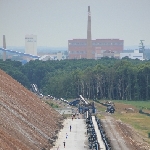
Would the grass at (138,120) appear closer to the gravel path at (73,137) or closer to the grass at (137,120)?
the grass at (137,120)

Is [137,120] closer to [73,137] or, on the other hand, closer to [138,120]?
[138,120]

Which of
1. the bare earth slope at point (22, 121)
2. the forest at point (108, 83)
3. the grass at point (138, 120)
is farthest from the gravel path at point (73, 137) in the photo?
the forest at point (108, 83)

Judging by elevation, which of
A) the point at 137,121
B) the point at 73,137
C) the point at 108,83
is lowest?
the point at 137,121

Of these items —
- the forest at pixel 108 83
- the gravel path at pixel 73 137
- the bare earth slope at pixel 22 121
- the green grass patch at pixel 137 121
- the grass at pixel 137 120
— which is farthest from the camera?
the forest at pixel 108 83

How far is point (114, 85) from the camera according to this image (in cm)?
10725

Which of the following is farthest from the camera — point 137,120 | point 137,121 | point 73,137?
point 137,120

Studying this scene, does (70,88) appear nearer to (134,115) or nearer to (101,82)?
(101,82)

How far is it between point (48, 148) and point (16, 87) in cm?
1680

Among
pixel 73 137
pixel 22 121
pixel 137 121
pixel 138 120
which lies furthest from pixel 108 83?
pixel 22 121

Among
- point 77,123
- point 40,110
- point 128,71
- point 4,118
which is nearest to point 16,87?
point 40,110

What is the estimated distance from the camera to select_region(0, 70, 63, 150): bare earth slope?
40.1 m

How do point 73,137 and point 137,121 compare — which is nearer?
point 73,137

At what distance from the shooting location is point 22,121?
157 ft

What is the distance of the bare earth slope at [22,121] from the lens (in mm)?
40119
